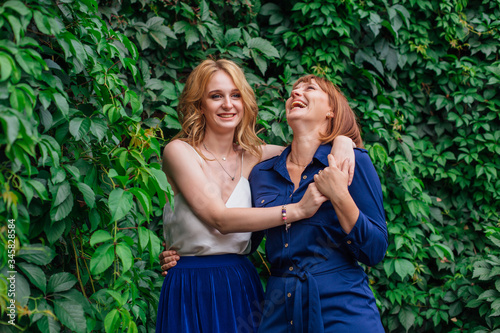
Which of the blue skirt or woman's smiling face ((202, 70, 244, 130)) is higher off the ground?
woman's smiling face ((202, 70, 244, 130))

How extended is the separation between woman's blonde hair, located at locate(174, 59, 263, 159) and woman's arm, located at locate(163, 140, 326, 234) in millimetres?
163

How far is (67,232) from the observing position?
1450 millimetres

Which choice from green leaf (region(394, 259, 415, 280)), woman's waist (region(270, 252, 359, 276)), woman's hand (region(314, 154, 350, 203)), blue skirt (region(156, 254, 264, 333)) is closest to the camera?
woman's hand (region(314, 154, 350, 203))

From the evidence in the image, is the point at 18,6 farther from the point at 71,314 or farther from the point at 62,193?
the point at 71,314

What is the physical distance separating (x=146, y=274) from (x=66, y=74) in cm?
116

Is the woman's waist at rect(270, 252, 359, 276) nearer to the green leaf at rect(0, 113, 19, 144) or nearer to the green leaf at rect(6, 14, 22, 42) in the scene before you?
the green leaf at rect(0, 113, 19, 144)

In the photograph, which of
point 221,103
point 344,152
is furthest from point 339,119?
point 221,103

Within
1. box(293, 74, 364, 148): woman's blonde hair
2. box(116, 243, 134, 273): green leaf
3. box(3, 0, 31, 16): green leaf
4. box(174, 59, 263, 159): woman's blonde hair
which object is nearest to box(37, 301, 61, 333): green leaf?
box(116, 243, 134, 273): green leaf

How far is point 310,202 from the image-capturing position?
1746 mm

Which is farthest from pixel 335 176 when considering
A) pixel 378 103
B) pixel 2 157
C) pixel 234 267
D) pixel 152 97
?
pixel 378 103

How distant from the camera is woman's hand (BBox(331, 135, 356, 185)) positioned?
5.81 feet

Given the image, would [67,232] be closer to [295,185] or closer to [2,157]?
[2,157]

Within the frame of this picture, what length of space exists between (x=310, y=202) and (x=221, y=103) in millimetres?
695

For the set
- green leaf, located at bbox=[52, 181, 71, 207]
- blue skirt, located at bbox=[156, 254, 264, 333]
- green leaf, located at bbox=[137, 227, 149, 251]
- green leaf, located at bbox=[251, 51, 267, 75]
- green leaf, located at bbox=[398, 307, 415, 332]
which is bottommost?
green leaf, located at bbox=[398, 307, 415, 332]
